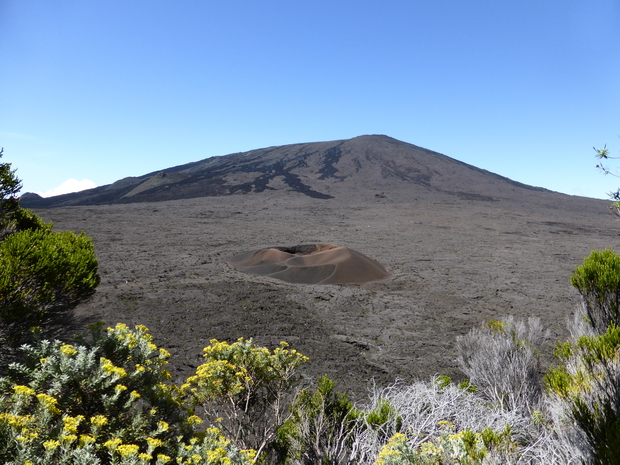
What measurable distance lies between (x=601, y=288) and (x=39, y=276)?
19.9 feet

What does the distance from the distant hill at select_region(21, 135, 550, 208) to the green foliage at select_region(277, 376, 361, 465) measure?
33.3m

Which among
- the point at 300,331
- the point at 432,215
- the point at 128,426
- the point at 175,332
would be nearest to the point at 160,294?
the point at 175,332

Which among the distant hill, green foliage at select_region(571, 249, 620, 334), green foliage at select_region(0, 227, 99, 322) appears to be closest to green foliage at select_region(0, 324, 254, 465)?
green foliage at select_region(0, 227, 99, 322)

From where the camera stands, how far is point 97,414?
2279mm

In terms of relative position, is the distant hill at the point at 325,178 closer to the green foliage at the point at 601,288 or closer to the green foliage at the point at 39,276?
the green foliage at the point at 601,288

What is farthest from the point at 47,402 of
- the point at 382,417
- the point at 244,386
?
the point at 382,417

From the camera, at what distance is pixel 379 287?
1024 cm

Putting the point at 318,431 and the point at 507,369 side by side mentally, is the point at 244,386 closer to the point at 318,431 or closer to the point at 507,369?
the point at 318,431

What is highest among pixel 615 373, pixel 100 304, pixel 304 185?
pixel 304 185

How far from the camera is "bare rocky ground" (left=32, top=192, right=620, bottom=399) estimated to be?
6.13 m

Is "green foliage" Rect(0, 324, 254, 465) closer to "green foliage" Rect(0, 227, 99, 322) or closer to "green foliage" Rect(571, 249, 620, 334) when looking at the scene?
"green foliage" Rect(0, 227, 99, 322)

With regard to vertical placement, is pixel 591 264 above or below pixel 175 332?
above

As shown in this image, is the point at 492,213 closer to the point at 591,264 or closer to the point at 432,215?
the point at 432,215

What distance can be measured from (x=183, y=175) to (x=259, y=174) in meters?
11.1
